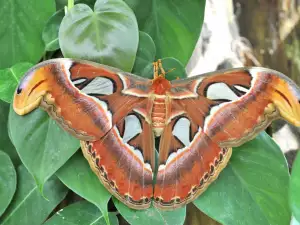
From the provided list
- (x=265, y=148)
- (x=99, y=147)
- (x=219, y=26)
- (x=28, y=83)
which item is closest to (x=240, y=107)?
(x=265, y=148)

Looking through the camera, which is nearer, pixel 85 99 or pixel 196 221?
pixel 85 99

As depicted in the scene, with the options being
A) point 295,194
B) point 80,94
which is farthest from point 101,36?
point 295,194

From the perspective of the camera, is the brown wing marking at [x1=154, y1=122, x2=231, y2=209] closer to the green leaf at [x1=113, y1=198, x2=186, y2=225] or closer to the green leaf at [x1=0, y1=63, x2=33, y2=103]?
the green leaf at [x1=113, y1=198, x2=186, y2=225]

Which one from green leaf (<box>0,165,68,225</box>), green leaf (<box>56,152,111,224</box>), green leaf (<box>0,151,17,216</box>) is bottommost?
green leaf (<box>0,165,68,225</box>)

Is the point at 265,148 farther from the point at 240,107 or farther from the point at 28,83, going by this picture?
the point at 28,83

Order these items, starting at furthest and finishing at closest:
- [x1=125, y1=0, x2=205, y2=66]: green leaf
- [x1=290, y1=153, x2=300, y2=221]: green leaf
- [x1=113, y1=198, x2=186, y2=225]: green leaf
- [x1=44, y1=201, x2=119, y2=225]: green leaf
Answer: [x1=125, y1=0, x2=205, y2=66]: green leaf < [x1=44, y1=201, x2=119, y2=225]: green leaf < [x1=113, y1=198, x2=186, y2=225]: green leaf < [x1=290, y1=153, x2=300, y2=221]: green leaf

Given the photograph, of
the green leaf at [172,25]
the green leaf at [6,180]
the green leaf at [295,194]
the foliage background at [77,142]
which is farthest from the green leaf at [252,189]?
the green leaf at [6,180]

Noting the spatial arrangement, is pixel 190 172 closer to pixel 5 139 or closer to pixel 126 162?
pixel 126 162

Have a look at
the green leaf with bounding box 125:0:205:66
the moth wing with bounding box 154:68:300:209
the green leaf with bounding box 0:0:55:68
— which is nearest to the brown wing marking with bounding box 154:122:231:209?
the moth wing with bounding box 154:68:300:209
